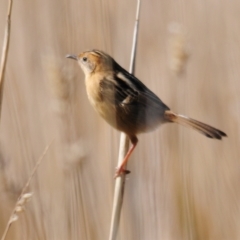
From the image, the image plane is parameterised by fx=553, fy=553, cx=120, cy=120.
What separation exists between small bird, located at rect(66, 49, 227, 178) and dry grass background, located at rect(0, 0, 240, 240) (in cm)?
10

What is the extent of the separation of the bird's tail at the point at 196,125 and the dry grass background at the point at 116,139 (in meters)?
0.10

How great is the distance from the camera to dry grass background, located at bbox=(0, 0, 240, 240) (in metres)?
2.00

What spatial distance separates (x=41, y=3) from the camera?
124 inches

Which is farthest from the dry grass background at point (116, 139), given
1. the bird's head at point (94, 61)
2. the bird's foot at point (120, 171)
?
the bird's head at point (94, 61)

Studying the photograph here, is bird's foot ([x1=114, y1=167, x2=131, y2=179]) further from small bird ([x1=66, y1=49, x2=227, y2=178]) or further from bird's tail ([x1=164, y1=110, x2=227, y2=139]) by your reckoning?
bird's tail ([x1=164, y1=110, x2=227, y2=139])

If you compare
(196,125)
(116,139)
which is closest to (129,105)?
(116,139)

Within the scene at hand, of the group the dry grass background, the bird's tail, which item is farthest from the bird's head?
the bird's tail

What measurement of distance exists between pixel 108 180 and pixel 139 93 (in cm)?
44

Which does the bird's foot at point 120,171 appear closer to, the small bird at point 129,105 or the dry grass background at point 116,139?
the dry grass background at point 116,139

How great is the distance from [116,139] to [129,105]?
17 centimetres

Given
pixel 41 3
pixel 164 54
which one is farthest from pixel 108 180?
pixel 41 3

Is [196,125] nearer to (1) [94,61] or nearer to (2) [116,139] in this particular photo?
(2) [116,139]

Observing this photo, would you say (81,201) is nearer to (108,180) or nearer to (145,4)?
(108,180)

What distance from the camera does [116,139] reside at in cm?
250
